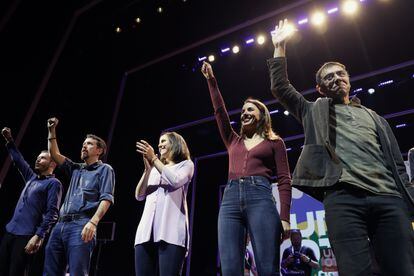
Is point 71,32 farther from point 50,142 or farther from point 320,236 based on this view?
point 320,236

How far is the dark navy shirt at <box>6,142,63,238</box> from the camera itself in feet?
10.3

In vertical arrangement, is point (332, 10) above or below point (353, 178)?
above

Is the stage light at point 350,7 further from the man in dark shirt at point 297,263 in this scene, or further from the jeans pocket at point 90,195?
the jeans pocket at point 90,195

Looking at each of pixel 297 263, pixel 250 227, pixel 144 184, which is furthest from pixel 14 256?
pixel 297 263

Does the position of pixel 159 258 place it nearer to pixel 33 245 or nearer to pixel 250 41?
pixel 33 245

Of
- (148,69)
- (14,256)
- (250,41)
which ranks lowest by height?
(14,256)

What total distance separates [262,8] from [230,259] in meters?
4.52

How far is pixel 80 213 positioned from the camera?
2.67m

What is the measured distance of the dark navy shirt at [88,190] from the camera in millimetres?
2715

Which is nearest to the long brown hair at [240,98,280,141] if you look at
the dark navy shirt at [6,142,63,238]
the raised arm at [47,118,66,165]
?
the raised arm at [47,118,66,165]

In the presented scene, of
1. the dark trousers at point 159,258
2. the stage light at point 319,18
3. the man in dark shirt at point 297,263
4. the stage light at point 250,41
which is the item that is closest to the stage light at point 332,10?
the stage light at point 319,18

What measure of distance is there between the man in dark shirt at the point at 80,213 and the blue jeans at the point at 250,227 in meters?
1.12

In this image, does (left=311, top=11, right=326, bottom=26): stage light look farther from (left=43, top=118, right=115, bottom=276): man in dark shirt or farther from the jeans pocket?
the jeans pocket

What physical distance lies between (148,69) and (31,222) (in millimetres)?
4294
